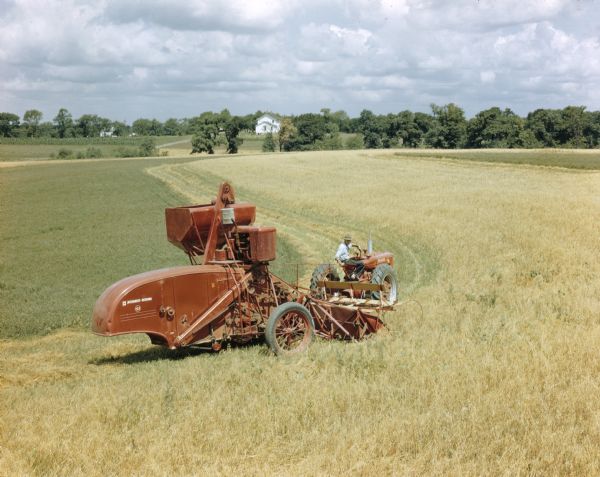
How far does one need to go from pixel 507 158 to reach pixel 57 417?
77141mm

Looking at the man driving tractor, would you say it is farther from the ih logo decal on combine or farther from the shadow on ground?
the ih logo decal on combine

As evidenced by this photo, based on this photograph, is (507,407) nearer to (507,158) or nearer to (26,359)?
(26,359)

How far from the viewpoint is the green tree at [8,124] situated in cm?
14125

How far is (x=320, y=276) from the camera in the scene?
14.7 m

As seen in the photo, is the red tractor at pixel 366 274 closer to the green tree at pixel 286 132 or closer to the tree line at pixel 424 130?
the tree line at pixel 424 130

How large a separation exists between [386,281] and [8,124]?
148 meters

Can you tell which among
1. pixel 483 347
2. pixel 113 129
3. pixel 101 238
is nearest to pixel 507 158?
pixel 101 238

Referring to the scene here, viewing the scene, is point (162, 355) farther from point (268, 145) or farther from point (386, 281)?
point (268, 145)

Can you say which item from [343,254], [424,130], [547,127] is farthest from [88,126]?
[343,254]

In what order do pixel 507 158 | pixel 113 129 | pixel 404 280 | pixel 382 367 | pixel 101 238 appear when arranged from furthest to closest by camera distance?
pixel 113 129, pixel 507 158, pixel 101 238, pixel 404 280, pixel 382 367

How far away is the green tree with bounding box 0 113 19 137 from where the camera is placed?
141250 millimetres

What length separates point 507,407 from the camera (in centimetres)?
809

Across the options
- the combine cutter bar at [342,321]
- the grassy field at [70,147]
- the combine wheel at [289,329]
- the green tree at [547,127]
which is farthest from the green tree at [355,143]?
the combine wheel at [289,329]

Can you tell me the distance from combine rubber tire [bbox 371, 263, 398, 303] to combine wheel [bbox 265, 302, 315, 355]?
3723 mm
